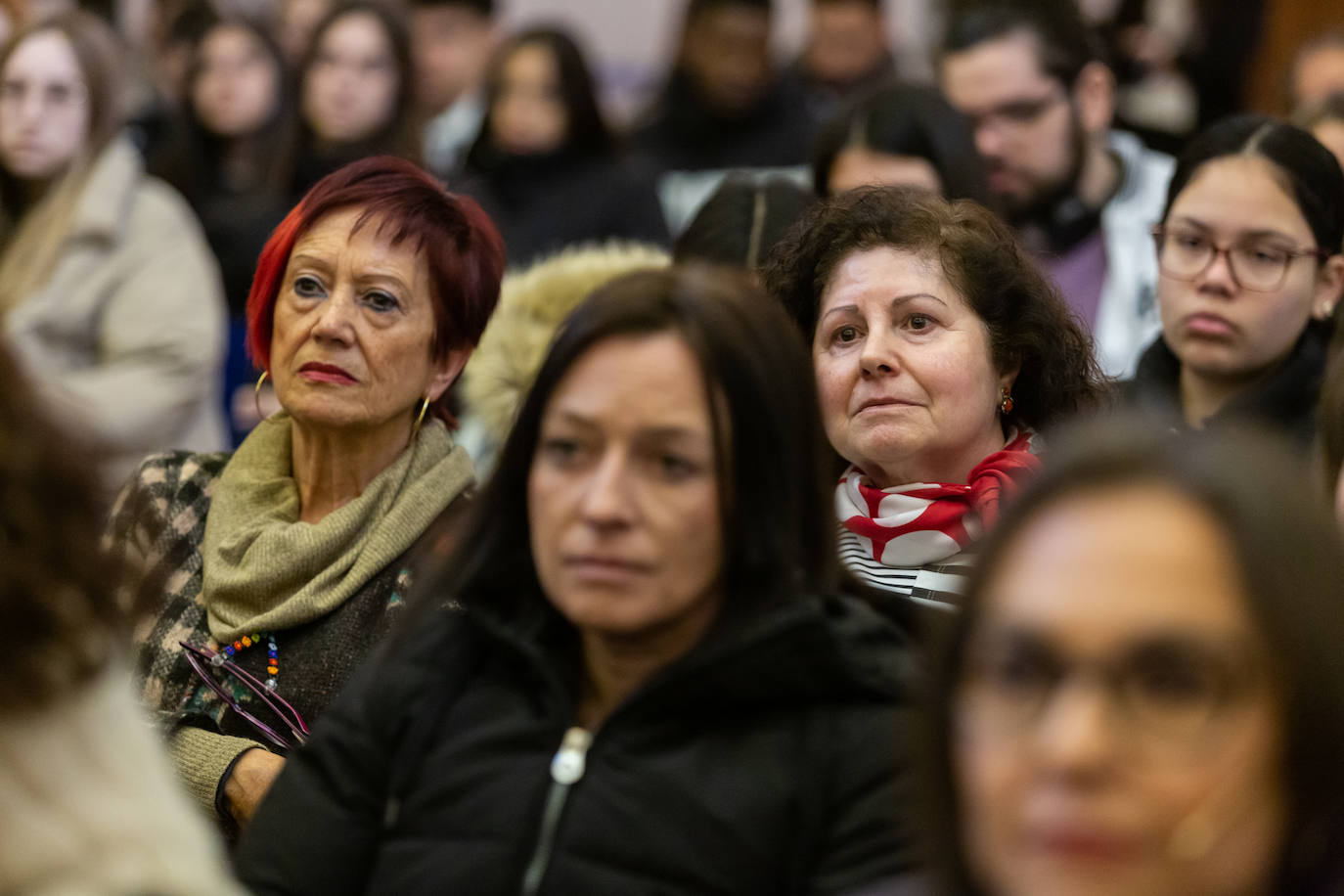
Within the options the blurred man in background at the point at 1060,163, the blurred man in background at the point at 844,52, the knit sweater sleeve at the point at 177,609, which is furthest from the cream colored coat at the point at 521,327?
the blurred man in background at the point at 844,52

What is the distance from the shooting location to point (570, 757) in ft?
5.93

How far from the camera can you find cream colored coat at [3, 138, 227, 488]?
439cm

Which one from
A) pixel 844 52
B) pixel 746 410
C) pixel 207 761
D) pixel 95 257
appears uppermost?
pixel 844 52

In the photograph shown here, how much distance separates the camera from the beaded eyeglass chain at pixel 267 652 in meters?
2.62

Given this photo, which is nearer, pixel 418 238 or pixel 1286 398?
pixel 418 238

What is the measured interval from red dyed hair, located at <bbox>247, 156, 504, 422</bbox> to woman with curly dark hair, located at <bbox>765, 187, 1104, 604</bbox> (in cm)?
53

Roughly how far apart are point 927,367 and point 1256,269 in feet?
3.31

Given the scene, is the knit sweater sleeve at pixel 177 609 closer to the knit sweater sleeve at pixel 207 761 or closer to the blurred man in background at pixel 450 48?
the knit sweater sleeve at pixel 207 761

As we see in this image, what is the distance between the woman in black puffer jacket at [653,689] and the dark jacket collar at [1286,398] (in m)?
1.52

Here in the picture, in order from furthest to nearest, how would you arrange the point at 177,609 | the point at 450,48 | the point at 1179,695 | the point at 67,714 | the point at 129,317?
the point at 450,48, the point at 129,317, the point at 177,609, the point at 67,714, the point at 1179,695

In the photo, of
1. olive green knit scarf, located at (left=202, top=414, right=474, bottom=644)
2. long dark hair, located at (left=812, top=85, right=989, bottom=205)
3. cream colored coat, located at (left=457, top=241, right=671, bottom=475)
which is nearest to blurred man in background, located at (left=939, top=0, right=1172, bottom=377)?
long dark hair, located at (left=812, top=85, right=989, bottom=205)

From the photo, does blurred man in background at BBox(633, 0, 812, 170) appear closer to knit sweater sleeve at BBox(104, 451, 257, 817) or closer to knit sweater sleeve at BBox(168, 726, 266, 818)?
knit sweater sleeve at BBox(104, 451, 257, 817)

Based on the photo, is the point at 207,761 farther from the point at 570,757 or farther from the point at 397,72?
the point at 397,72

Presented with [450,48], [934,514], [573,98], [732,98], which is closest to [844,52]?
[732,98]
